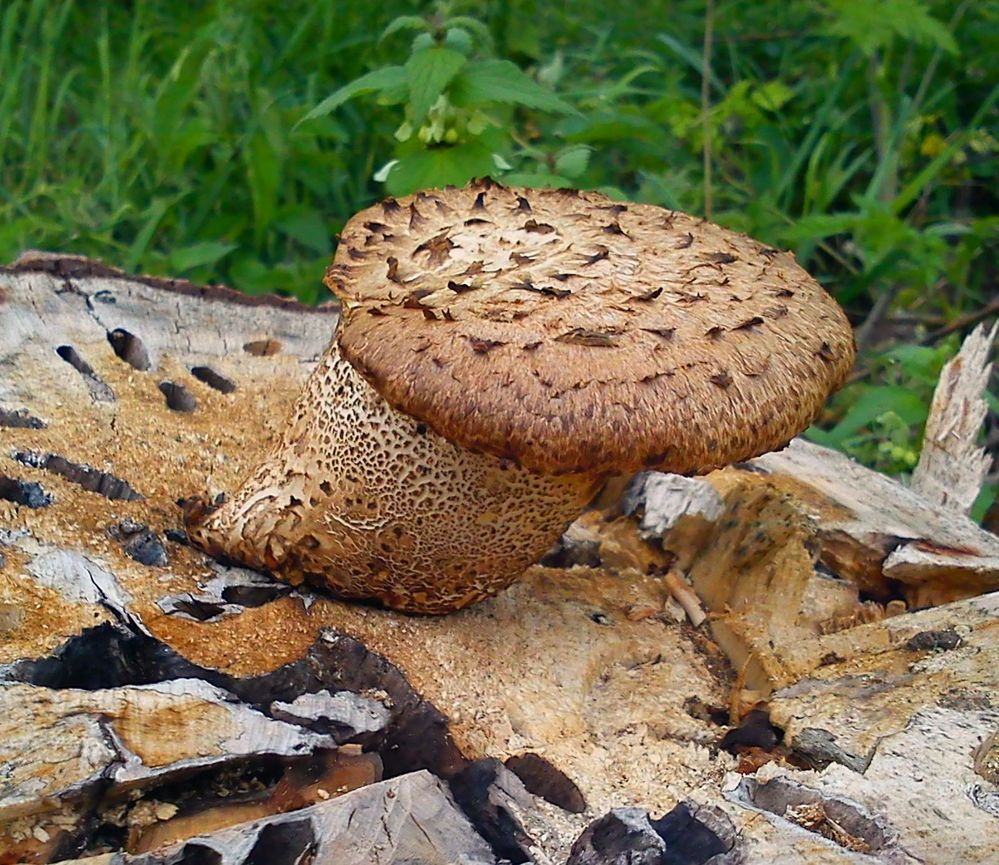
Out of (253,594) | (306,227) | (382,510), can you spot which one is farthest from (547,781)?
(306,227)

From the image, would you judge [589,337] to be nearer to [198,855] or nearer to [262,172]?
[198,855]

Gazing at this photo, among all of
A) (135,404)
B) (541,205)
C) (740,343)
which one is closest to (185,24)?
(135,404)

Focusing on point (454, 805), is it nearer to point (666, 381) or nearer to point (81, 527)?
Result: point (666, 381)

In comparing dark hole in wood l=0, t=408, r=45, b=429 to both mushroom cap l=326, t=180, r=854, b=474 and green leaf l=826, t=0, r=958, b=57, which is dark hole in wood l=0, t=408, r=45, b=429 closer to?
mushroom cap l=326, t=180, r=854, b=474

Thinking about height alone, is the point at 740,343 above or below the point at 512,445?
above

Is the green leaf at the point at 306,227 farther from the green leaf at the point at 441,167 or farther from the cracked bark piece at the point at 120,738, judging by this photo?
the cracked bark piece at the point at 120,738

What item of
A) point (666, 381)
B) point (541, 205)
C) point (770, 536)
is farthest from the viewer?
point (770, 536)

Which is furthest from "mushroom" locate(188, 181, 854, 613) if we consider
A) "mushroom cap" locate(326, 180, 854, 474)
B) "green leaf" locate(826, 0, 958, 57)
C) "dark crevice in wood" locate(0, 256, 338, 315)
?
"green leaf" locate(826, 0, 958, 57)

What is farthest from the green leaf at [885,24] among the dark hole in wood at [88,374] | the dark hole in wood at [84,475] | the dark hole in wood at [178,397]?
the dark hole in wood at [84,475]
